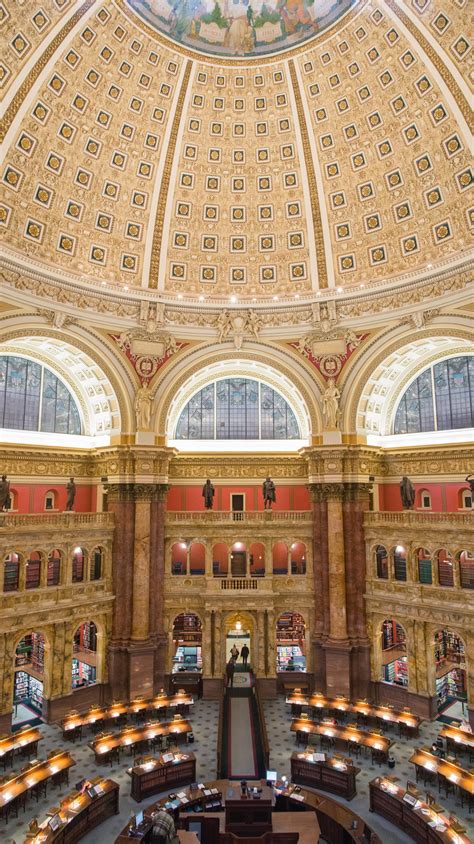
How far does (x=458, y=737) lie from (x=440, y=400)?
17703 mm

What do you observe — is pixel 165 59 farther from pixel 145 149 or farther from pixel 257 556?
pixel 257 556

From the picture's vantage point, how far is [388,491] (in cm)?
3297

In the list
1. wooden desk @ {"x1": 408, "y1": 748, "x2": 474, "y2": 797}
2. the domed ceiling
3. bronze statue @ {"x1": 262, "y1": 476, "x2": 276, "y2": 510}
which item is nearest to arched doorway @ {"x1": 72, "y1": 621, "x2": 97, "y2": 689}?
bronze statue @ {"x1": 262, "y1": 476, "x2": 276, "y2": 510}

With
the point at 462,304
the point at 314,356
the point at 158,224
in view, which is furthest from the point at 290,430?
the point at 158,224

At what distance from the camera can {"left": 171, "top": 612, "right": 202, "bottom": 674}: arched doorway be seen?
1324 inches

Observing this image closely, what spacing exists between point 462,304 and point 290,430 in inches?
521

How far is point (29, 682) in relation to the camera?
31.2m

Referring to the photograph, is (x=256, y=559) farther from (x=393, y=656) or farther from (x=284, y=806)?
(x=284, y=806)

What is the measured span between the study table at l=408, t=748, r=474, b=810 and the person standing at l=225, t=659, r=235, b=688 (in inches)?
446

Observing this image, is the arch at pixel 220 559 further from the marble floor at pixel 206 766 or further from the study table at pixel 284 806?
the study table at pixel 284 806

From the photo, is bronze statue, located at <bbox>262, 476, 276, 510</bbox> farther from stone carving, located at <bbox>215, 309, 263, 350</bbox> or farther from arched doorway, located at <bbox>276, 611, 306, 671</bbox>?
stone carving, located at <bbox>215, 309, 263, 350</bbox>

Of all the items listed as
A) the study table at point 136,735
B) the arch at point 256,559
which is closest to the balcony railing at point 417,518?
the arch at point 256,559

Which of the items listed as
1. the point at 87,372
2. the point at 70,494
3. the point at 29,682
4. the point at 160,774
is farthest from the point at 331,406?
the point at 29,682

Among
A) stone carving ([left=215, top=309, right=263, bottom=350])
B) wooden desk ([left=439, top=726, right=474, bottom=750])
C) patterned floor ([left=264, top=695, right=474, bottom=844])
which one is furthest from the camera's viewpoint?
stone carving ([left=215, top=309, right=263, bottom=350])
